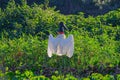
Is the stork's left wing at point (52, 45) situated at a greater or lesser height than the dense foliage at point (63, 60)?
greater

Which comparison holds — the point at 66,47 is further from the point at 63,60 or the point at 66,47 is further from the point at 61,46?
the point at 63,60

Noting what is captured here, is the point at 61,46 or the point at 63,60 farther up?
the point at 61,46

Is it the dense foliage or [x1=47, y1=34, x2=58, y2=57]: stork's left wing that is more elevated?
[x1=47, y1=34, x2=58, y2=57]: stork's left wing

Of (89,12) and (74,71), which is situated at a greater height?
(89,12)

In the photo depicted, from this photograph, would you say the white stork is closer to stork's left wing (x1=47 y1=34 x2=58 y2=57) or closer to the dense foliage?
stork's left wing (x1=47 y1=34 x2=58 y2=57)

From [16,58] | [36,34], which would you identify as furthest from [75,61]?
[36,34]

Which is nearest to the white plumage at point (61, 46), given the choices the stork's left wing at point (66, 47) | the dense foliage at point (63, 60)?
the stork's left wing at point (66, 47)

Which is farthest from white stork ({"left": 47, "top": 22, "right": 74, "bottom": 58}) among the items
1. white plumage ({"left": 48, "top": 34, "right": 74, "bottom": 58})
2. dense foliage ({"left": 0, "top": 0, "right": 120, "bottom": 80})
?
dense foliage ({"left": 0, "top": 0, "right": 120, "bottom": 80})

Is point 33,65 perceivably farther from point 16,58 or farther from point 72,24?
point 72,24

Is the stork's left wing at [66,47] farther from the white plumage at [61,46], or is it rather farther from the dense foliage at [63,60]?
the dense foliage at [63,60]

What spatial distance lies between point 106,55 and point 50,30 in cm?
302

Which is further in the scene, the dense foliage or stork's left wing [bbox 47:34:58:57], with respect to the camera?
the dense foliage

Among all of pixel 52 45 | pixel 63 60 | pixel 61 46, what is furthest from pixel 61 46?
pixel 63 60

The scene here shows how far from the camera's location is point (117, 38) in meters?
11.7
